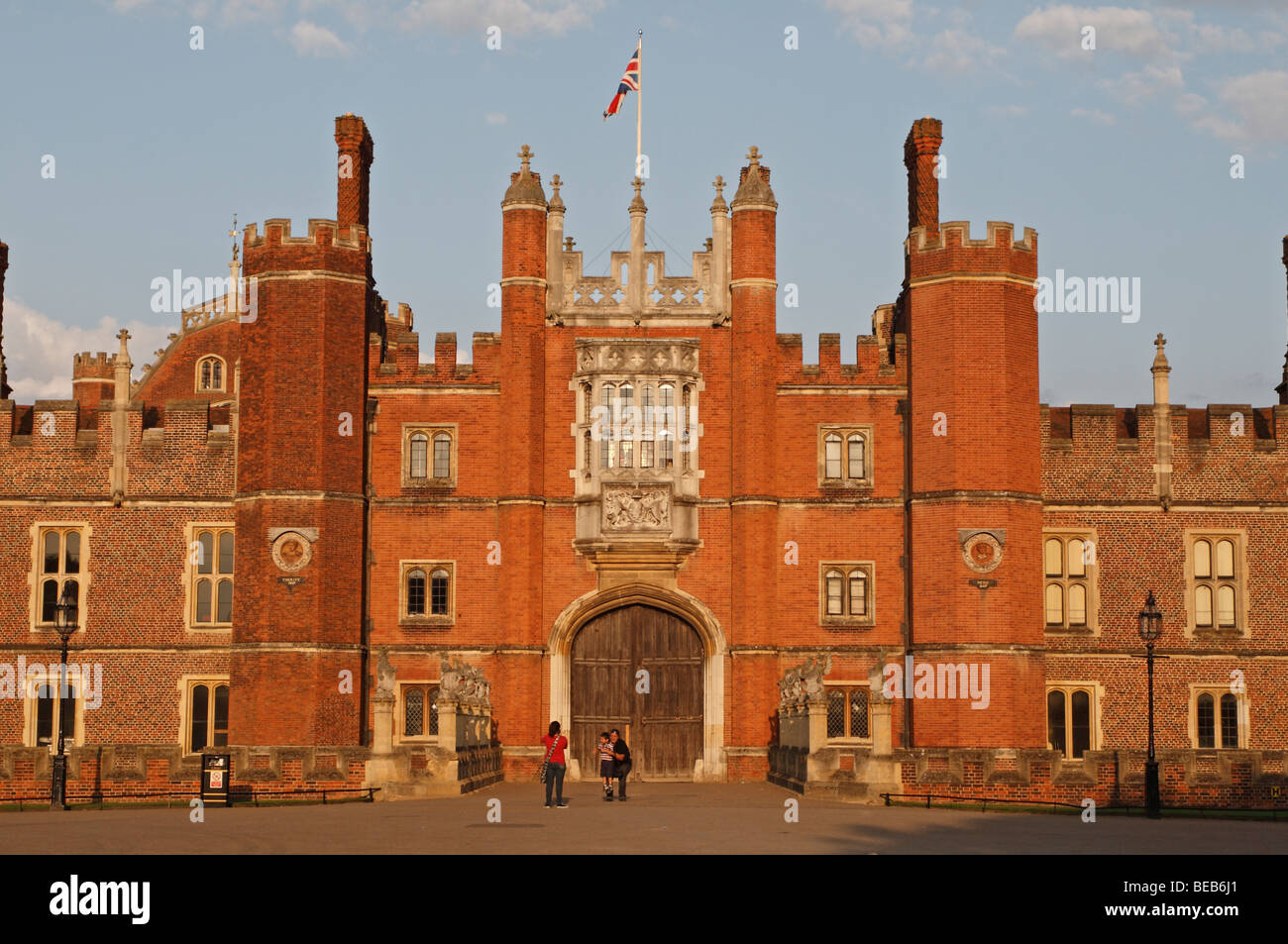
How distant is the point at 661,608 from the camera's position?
39.1 m

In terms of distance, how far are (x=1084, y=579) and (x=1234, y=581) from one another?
3.44m

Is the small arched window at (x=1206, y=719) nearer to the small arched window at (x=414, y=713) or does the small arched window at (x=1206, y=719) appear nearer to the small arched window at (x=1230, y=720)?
the small arched window at (x=1230, y=720)

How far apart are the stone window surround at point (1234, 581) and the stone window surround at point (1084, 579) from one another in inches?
80.4

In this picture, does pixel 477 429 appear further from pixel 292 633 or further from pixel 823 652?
pixel 823 652

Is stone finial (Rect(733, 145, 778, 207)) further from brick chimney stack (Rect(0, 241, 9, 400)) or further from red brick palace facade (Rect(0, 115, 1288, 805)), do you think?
brick chimney stack (Rect(0, 241, 9, 400))

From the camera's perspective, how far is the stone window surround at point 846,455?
3922 cm

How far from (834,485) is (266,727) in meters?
13.3

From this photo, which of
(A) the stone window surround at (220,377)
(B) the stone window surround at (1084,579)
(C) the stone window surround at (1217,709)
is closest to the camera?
(C) the stone window surround at (1217,709)

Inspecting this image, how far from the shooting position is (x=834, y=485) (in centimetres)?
3922

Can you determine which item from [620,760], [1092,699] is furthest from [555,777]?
[1092,699]

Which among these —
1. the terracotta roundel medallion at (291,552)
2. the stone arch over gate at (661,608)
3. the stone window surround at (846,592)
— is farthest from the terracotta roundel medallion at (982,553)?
the terracotta roundel medallion at (291,552)

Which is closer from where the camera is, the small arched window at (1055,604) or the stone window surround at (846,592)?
the stone window surround at (846,592)

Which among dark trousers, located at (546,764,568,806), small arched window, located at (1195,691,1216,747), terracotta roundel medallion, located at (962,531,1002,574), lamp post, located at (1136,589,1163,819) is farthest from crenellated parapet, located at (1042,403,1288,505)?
dark trousers, located at (546,764,568,806)

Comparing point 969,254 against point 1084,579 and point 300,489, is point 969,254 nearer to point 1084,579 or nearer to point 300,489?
point 1084,579
